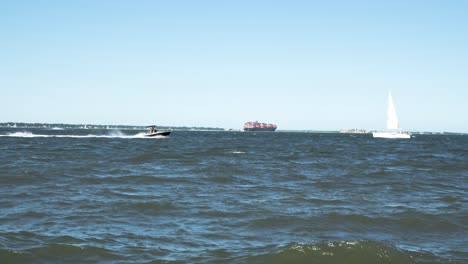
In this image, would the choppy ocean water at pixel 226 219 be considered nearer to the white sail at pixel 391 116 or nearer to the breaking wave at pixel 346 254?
the breaking wave at pixel 346 254

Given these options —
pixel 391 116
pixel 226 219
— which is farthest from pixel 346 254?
pixel 391 116

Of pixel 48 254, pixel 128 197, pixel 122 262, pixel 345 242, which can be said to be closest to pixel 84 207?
pixel 128 197

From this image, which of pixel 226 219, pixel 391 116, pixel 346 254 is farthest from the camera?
pixel 391 116

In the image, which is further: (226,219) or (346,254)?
(226,219)

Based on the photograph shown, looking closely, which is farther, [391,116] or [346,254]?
[391,116]

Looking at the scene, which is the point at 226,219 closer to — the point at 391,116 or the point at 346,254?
the point at 346,254

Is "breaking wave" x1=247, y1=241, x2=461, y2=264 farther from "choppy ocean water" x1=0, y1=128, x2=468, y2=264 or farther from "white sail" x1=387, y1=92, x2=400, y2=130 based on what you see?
"white sail" x1=387, y1=92, x2=400, y2=130

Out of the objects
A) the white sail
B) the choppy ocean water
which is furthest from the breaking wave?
the white sail

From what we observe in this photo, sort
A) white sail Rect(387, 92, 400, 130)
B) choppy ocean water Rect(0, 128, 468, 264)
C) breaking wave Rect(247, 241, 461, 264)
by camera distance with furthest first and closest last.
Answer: white sail Rect(387, 92, 400, 130), choppy ocean water Rect(0, 128, 468, 264), breaking wave Rect(247, 241, 461, 264)

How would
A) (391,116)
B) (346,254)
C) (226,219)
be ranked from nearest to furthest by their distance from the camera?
1. (346,254)
2. (226,219)
3. (391,116)

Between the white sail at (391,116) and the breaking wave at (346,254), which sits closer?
the breaking wave at (346,254)

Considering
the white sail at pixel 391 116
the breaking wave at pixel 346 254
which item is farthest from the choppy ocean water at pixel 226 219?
the white sail at pixel 391 116

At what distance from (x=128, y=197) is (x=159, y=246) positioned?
7534mm

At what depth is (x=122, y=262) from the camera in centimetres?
970
